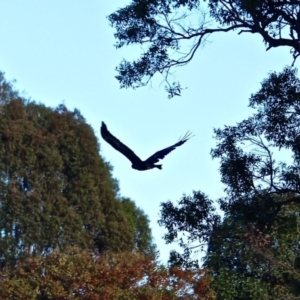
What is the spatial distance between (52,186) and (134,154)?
20953mm

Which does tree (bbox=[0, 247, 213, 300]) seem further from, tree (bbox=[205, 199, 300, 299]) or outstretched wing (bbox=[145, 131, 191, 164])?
outstretched wing (bbox=[145, 131, 191, 164])

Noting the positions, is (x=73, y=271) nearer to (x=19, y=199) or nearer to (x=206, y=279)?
(x=206, y=279)

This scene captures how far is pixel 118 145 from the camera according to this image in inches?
344

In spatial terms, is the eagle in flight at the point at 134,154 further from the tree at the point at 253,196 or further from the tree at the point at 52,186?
the tree at the point at 52,186

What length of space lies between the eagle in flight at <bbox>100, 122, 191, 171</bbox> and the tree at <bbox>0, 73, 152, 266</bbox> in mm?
19573

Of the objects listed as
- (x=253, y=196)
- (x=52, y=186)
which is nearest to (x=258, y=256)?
(x=253, y=196)

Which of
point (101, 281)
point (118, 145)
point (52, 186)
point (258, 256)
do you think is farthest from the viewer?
point (52, 186)

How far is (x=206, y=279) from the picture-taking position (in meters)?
19.0

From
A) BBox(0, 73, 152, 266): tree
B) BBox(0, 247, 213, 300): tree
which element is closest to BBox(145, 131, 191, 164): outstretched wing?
BBox(0, 247, 213, 300): tree

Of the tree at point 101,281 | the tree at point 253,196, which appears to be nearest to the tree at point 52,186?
the tree at point 101,281

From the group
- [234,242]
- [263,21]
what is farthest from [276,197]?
[263,21]

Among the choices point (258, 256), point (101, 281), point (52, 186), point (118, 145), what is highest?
point (52, 186)

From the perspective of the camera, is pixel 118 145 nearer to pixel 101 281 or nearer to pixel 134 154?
pixel 134 154

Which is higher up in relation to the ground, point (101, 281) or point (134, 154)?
point (101, 281)
